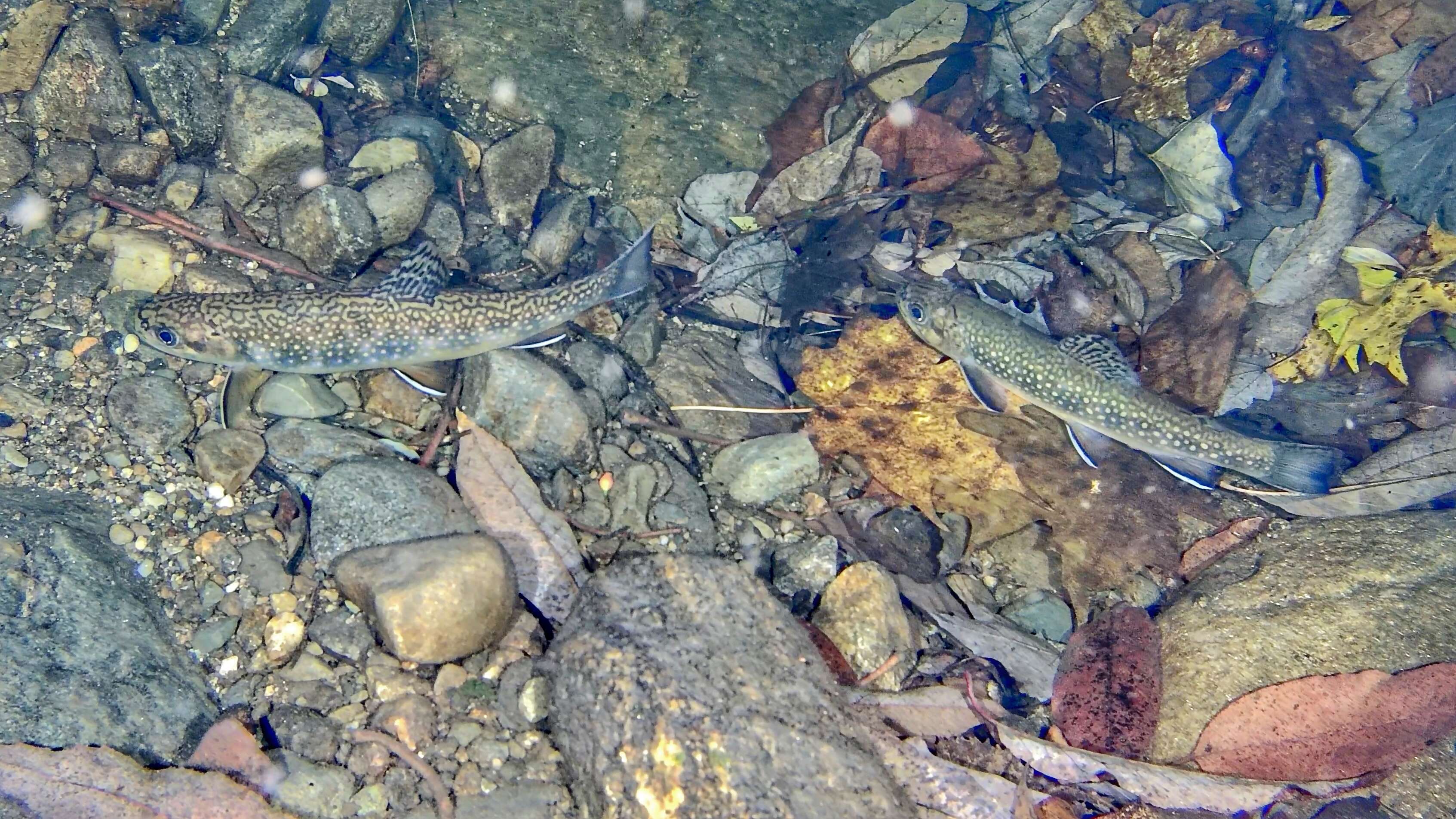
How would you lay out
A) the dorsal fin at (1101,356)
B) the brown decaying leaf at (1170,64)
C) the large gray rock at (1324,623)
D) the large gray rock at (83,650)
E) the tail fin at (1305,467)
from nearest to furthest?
the large gray rock at (83,650), the large gray rock at (1324,623), the tail fin at (1305,467), the dorsal fin at (1101,356), the brown decaying leaf at (1170,64)

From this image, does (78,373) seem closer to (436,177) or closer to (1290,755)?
(436,177)

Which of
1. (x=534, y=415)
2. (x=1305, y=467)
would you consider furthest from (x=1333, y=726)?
(x=534, y=415)

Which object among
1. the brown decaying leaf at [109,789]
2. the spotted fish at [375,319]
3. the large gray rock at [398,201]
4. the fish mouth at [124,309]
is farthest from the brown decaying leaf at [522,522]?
the fish mouth at [124,309]

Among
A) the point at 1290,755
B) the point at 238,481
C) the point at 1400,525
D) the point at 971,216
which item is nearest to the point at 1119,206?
the point at 971,216

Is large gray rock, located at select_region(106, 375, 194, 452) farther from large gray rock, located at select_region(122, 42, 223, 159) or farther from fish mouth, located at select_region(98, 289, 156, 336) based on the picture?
large gray rock, located at select_region(122, 42, 223, 159)

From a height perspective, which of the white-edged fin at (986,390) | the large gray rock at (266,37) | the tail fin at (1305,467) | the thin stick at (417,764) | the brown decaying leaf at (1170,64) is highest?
the brown decaying leaf at (1170,64)

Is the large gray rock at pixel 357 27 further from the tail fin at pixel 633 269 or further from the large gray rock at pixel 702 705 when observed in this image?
the large gray rock at pixel 702 705
